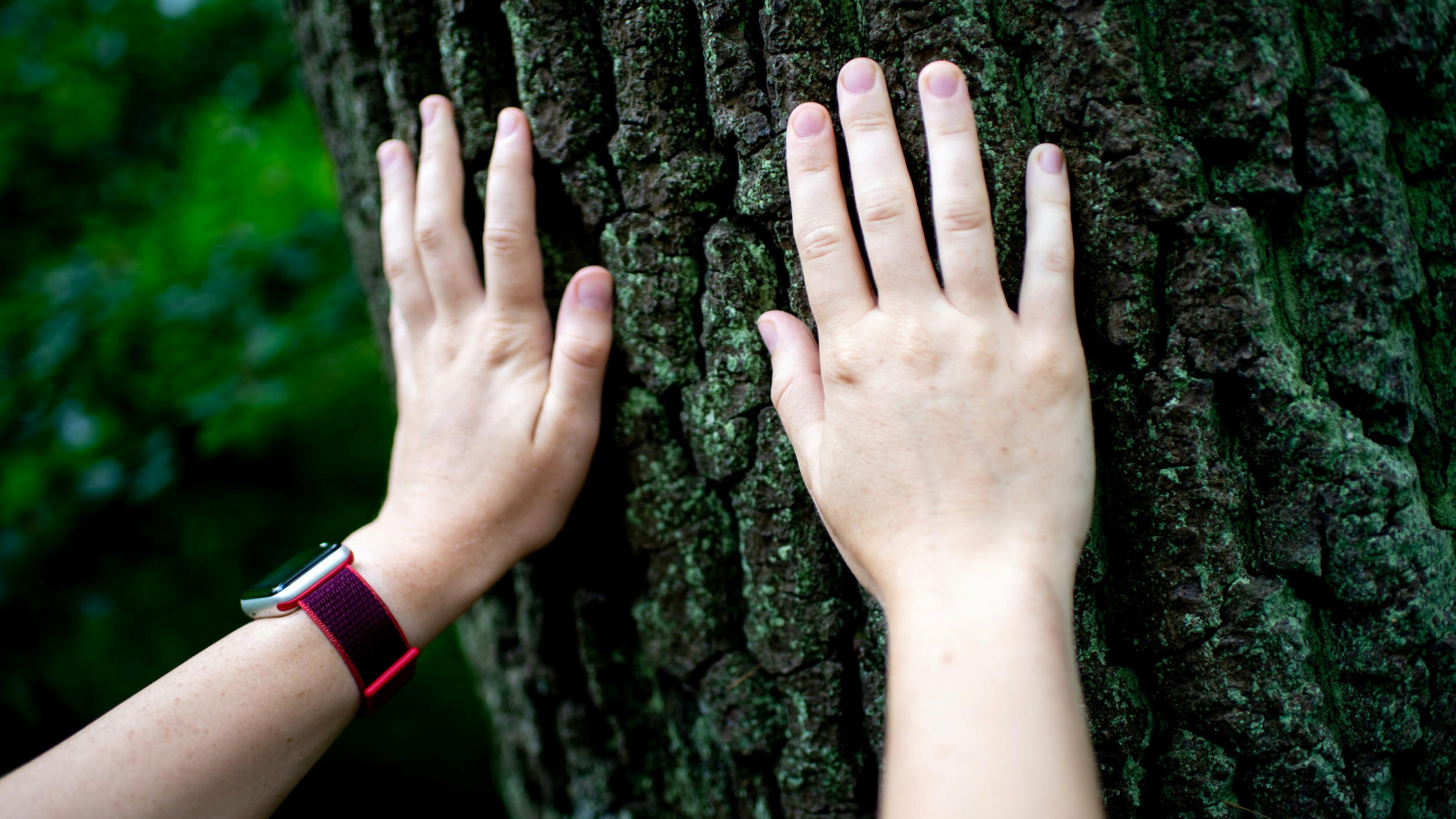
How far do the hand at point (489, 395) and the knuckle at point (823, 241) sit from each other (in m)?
0.43

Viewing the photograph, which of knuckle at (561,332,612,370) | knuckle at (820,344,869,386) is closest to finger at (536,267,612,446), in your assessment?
knuckle at (561,332,612,370)

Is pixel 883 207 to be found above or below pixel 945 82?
below

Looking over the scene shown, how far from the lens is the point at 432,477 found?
1346 millimetres

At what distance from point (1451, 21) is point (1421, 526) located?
2.48 feet

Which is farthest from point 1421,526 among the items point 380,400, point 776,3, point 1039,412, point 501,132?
point 380,400

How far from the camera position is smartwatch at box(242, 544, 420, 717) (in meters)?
1.19

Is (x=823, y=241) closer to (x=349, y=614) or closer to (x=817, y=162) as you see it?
(x=817, y=162)

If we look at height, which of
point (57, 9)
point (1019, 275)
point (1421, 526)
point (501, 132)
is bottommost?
point (1421, 526)

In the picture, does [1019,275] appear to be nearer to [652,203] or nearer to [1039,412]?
[1039,412]

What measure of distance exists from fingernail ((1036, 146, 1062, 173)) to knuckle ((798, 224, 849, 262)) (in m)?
0.30

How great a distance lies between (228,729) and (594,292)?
87 centimetres

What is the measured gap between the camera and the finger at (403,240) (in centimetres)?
147

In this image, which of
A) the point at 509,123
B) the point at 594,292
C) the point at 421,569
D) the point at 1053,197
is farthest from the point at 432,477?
the point at 1053,197

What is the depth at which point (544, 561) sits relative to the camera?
5.22ft
